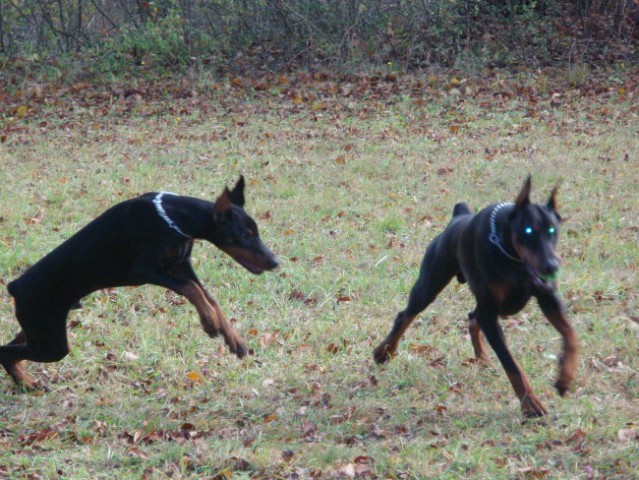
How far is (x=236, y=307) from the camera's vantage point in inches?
302

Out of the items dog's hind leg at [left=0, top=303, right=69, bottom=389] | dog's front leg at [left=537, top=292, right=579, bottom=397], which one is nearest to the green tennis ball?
dog's front leg at [left=537, top=292, right=579, bottom=397]

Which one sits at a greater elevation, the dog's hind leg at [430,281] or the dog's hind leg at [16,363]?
the dog's hind leg at [430,281]

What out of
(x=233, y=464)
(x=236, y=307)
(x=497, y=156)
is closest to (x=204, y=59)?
(x=497, y=156)

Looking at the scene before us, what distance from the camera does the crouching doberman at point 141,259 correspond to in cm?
535

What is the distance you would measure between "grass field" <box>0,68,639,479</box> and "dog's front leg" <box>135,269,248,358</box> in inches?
22.2

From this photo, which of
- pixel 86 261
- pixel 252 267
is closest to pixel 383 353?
pixel 252 267

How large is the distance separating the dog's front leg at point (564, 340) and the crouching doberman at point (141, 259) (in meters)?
1.51

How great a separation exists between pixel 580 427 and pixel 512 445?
0.41m

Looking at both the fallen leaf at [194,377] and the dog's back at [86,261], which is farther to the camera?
the fallen leaf at [194,377]

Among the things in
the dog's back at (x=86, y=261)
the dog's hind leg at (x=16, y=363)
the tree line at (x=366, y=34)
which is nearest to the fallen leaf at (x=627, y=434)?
the dog's back at (x=86, y=261)

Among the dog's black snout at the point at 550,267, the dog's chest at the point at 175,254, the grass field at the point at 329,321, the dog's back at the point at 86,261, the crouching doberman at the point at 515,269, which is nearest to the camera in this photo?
the dog's black snout at the point at 550,267

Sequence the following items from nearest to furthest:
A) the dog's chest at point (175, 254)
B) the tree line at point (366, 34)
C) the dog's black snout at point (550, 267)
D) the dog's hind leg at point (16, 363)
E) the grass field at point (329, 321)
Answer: the dog's black snout at point (550, 267), the grass field at point (329, 321), the dog's chest at point (175, 254), the dog's hind leg at point (16, 363), the tree line at point (366, 34)

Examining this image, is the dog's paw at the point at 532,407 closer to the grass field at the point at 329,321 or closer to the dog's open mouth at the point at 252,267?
the grass field at the point at 329,321

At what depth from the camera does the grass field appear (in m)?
5.10
